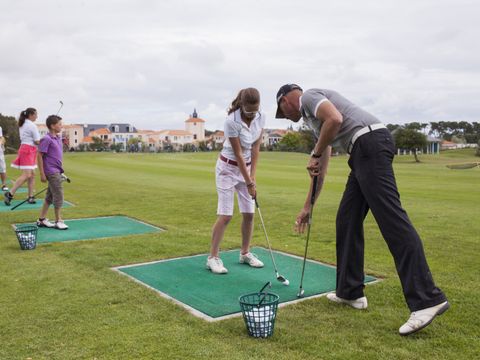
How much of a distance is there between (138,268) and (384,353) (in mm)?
3530

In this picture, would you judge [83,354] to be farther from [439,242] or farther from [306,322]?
[439,242]

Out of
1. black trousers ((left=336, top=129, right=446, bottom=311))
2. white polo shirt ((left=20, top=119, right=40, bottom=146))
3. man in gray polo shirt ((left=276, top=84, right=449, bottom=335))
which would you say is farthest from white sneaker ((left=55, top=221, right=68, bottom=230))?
black trousers ((left=336, top=129, right=446, bottom=311))

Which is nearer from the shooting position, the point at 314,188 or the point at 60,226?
the point at 314,188

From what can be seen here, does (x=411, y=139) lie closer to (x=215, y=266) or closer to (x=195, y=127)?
(x=215, y=266)

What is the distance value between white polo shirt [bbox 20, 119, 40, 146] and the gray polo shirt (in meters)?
9.39

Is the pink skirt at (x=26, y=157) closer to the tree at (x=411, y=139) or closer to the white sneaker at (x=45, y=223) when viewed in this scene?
the white sneaker at (x=45, y=223)

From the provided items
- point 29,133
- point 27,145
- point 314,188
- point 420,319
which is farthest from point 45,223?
point 420,319

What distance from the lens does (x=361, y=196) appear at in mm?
4988

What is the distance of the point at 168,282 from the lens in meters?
5.94

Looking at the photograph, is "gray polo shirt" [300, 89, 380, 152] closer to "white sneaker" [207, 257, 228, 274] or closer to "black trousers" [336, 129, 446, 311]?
"black trousers" [336, 129, 446, 311]

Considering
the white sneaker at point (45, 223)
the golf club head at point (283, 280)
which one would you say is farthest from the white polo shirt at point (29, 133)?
the golf club head at point (283, 280)

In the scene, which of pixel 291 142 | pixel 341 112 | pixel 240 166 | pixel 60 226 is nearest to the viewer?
pixel 341 112

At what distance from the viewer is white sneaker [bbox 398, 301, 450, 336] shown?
419cm

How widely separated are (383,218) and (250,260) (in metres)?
2.60
